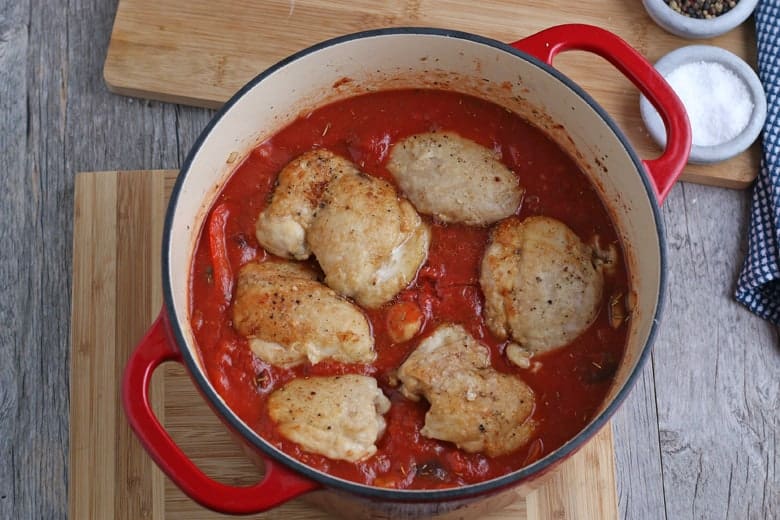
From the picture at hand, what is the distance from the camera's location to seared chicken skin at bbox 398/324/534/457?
6.95ft

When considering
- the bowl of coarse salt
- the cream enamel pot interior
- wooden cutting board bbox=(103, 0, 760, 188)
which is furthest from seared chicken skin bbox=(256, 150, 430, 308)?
the bowl of coarse salt

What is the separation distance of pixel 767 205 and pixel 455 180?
1.04 metres

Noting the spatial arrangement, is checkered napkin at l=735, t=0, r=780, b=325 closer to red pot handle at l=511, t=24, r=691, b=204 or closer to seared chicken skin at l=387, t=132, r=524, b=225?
red pot handle at l=511, t=24, r=691, b=204

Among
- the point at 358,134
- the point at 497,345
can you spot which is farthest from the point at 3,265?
the point at 497,345

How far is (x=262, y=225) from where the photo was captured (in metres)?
2.32

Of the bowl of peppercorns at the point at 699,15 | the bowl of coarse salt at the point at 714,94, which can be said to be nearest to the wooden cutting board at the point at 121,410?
the bowl of coarse salt at the point at 714,94

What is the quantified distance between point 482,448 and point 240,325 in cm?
62

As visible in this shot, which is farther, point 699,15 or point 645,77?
point 699,15

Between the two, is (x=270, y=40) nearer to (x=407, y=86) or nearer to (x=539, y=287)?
(x=407, y=86)

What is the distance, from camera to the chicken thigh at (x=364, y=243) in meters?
2.25

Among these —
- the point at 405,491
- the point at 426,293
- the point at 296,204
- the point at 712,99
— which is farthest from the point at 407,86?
the point at 405,491

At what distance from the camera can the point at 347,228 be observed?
2.26 meters

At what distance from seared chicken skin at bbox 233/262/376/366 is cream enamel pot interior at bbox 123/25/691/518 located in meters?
0.15

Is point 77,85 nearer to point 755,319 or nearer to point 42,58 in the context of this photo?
point 42,58
